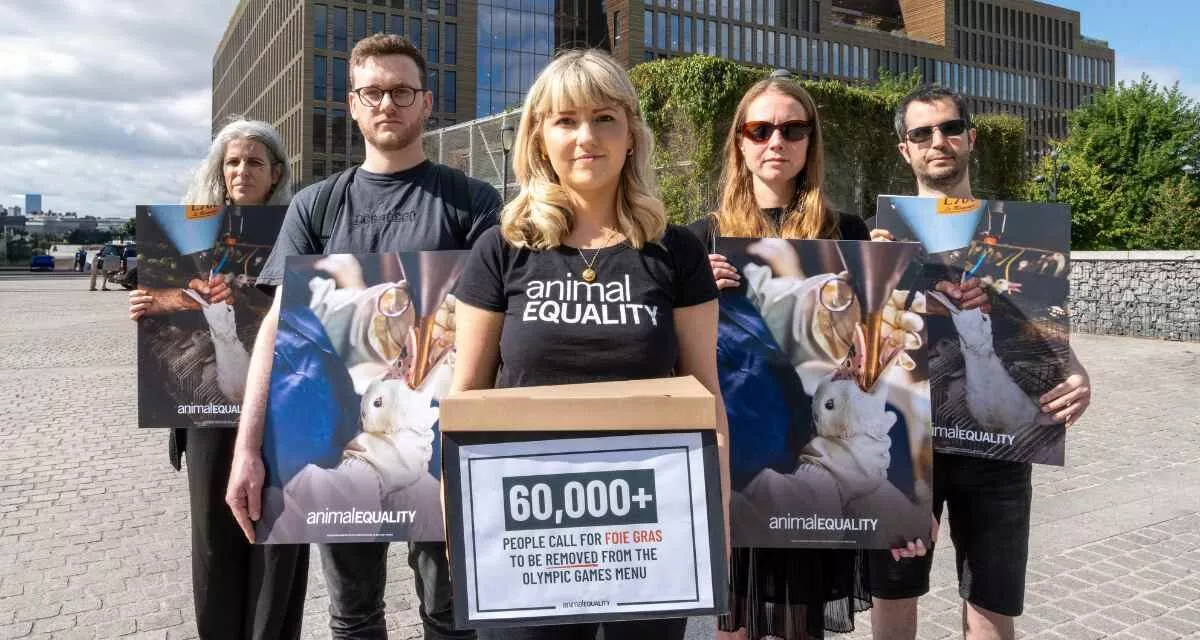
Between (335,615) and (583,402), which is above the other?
(583,402)

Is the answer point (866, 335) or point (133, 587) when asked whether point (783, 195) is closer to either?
point (866, 335)

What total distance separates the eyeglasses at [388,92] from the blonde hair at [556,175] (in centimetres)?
69

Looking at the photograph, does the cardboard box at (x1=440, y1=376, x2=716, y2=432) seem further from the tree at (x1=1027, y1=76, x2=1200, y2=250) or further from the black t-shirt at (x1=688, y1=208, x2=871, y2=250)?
the tree at (x1=1027, y1=76, x2=1200, y2=250)

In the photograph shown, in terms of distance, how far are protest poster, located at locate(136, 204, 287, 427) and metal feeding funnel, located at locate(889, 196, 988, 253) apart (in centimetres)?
213

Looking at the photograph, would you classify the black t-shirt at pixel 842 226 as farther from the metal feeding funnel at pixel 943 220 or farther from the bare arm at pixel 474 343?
the bare arm at pixel 474 343

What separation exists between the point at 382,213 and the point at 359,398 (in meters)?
0.62

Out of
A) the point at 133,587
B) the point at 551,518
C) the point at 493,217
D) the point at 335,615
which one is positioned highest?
the point at 493,217

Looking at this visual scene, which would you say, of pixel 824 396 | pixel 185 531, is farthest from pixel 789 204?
pixel 185 531

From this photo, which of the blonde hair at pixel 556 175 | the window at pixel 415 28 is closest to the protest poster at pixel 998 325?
the blonde hair at pixel 556 175

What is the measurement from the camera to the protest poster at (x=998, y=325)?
8.20 feet

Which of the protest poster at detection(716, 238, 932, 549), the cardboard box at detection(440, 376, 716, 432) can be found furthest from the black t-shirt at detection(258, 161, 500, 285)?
the cardboard box at detection(440, 376, 716, 432)

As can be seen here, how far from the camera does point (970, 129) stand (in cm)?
273

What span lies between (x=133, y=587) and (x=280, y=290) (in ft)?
9.64

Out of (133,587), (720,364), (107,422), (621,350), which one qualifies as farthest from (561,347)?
(107,422)
